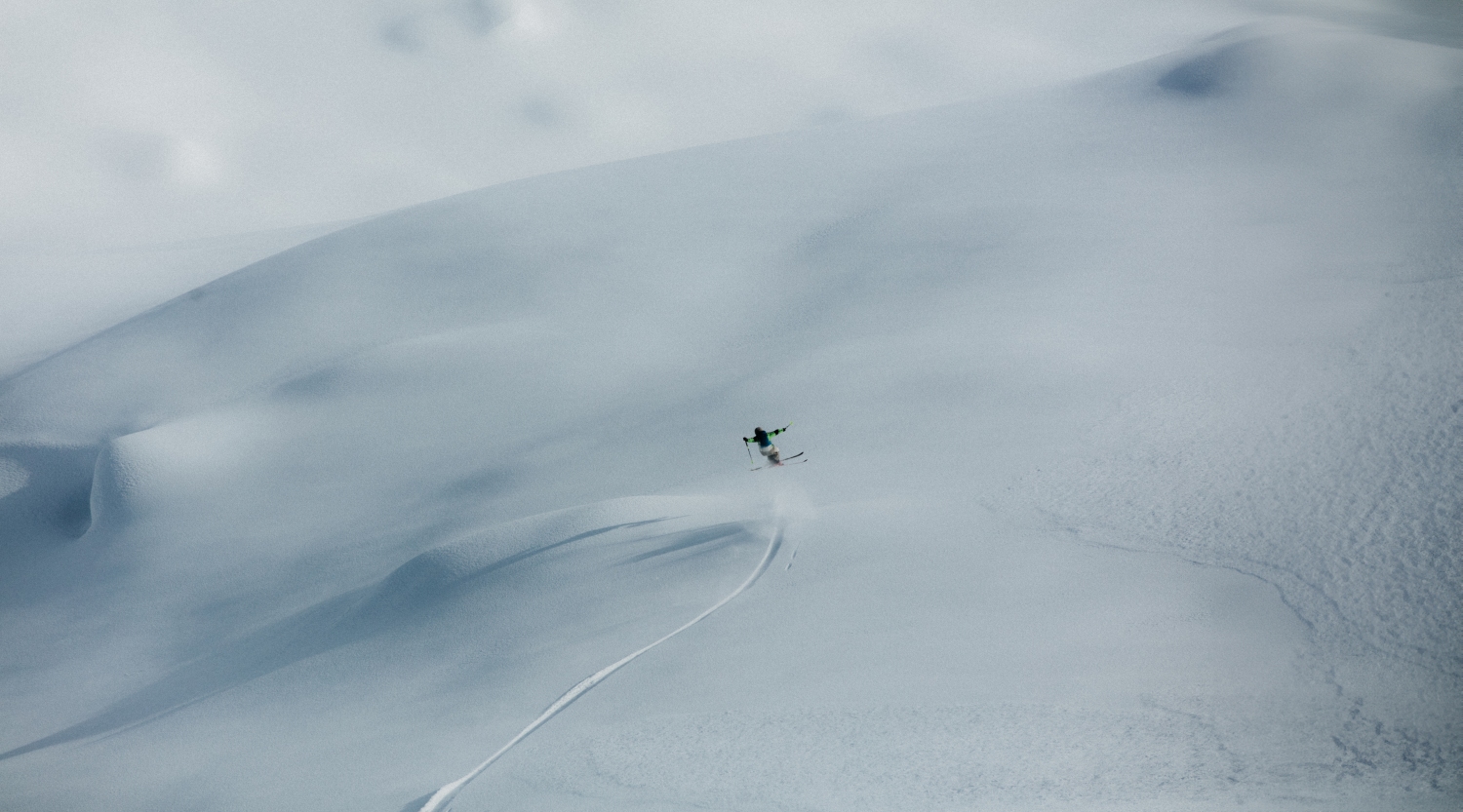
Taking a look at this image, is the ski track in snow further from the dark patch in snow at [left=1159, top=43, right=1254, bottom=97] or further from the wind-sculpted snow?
the dark patch in snow at [left=1159, top=43, right=1254, bottom=97]

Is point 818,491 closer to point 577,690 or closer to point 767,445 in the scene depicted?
point 767,445

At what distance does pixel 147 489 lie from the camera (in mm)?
15922

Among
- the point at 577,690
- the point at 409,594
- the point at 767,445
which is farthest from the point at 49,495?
the point at 767,445

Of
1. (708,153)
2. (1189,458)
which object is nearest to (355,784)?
(1189,458)

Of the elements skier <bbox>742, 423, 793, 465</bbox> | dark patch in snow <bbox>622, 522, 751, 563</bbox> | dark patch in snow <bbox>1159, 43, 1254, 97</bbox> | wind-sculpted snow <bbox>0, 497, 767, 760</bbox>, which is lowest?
dark patch in snow <bbox>622, 522, 751, 563</bbox>

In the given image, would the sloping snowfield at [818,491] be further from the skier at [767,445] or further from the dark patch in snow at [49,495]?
the skier at [767,445]

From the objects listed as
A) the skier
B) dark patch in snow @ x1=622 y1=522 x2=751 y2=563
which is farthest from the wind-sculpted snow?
the skier

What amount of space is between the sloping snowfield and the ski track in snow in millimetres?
60

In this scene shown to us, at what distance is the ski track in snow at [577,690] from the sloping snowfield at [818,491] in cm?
6

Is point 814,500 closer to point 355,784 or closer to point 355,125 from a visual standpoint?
point 355,784

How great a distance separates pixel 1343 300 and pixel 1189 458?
448 cm

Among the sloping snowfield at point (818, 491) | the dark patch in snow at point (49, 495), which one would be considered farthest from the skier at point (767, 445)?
the dark patch in snow at point (49, 495)

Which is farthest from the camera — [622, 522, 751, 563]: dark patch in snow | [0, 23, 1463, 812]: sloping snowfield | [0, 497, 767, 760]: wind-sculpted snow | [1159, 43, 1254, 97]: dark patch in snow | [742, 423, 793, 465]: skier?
[1159, 43, 1254, 97]: dark patch in snow

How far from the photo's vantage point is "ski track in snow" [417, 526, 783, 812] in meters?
8.91
